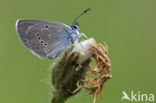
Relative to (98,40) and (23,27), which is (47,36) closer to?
(23,27)

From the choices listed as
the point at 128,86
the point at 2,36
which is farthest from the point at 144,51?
the point at 2,36

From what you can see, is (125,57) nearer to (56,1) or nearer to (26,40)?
(56,1)

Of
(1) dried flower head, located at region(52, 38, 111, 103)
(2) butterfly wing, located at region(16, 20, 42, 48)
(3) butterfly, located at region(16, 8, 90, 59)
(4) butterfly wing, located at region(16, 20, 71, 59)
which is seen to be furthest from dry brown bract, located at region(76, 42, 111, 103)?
(2) butterfly wing, located at region(16, 20, 42, 48)

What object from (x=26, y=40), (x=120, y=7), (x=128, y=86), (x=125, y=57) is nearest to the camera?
(x=26, y=40)

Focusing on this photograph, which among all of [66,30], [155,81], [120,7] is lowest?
[155,81]

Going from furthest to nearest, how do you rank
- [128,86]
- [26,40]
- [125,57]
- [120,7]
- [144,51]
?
[120,7], [144,51], [125,57], [128,86], [26,40]

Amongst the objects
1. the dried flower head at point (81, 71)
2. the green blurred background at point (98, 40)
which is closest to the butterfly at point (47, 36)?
the dried flower head at point (81, 71)

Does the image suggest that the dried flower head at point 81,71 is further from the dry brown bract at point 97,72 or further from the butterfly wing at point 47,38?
the butterfly wing at point 47,38

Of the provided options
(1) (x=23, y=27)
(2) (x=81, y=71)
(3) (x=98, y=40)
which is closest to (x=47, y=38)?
(1) (x=23, y=27)
